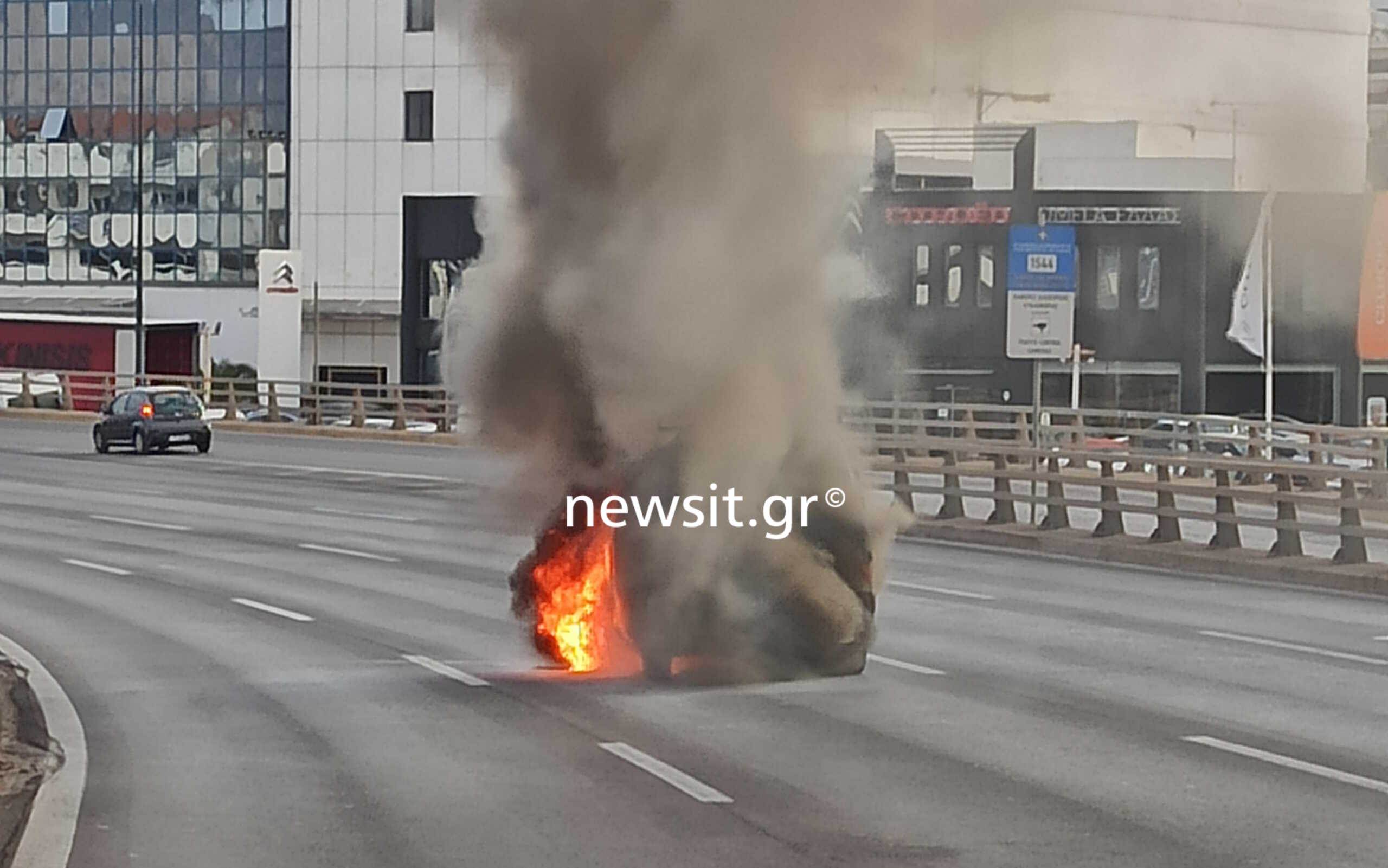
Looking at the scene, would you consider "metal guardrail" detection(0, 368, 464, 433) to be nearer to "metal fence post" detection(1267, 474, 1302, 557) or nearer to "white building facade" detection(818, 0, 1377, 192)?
"metal fence post" detection(1267, 474, 1302, 557)

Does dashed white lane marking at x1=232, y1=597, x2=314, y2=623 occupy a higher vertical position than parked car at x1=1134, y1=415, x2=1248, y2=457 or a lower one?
lower

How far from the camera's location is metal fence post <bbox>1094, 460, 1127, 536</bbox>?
2648 centimetres

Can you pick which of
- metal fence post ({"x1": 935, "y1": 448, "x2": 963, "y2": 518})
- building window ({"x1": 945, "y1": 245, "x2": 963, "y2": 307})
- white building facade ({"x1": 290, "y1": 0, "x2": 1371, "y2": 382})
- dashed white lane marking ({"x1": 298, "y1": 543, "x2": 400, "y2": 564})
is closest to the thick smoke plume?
white building facade ({"x1": 290, "y1": 0, "x2": 1371, "y2": 382})

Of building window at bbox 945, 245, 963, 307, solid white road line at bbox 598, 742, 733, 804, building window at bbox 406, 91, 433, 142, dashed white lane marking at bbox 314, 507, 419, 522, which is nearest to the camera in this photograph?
solid white road line at bbox 598, 742, 733, 804

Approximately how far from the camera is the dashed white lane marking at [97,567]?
24.4 meters

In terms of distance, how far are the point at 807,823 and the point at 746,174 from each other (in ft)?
18.2

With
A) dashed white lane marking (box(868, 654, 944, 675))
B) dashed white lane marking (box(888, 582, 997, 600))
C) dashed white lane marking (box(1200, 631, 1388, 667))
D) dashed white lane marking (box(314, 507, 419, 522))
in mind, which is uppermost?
dashed white lane marking (box(868, 654, 944, 675))

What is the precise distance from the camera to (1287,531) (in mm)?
24109

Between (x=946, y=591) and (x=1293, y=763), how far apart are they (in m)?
10.2

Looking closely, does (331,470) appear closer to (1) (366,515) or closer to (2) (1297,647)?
(1) (366,515)

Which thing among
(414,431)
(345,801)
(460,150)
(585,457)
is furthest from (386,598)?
(460,150)

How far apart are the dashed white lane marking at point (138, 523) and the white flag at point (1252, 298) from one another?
47.4 feet

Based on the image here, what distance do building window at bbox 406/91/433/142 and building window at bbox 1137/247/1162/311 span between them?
27952 mm

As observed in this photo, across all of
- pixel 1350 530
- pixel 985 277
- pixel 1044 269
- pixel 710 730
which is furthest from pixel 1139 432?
pixel 985 277
